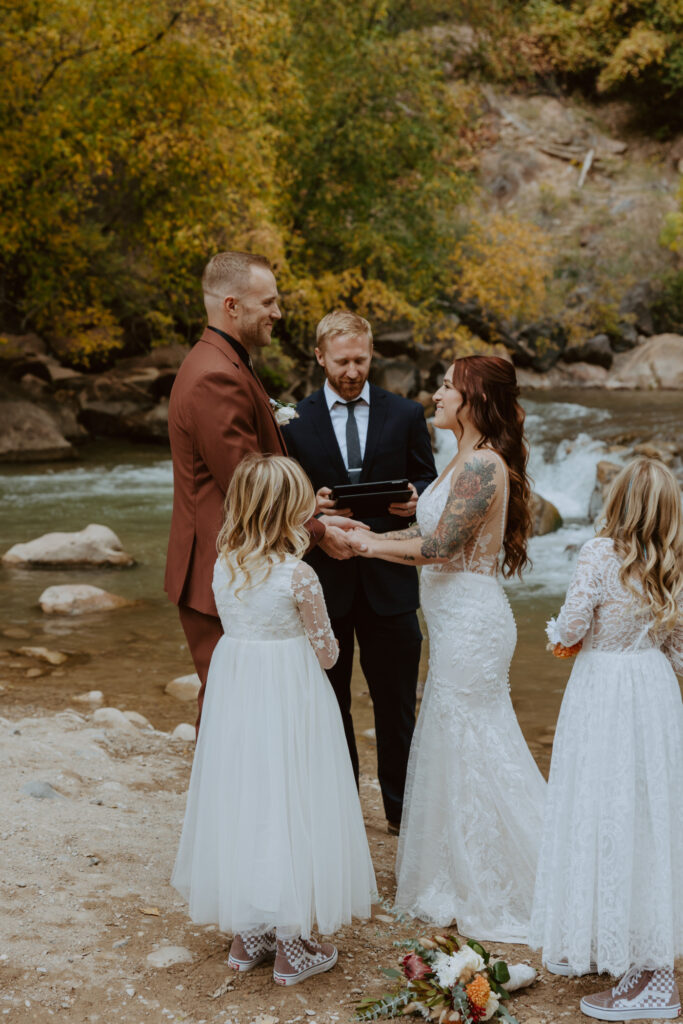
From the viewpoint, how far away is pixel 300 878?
113 inches

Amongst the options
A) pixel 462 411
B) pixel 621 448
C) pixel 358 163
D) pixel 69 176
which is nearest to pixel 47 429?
pixel 69 176

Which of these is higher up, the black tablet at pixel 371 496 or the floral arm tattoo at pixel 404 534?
the black tablet at pixel 371 496

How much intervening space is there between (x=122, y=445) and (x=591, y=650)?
641 inches

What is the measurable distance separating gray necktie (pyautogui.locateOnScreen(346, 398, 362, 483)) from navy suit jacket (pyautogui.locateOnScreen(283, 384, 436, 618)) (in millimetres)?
28

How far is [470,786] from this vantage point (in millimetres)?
3389

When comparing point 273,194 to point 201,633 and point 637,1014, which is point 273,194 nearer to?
point 201,633

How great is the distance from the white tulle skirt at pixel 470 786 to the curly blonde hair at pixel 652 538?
66cm

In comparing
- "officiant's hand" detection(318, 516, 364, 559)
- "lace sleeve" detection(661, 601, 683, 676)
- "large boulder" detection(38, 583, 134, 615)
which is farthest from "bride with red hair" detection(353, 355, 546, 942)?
"large boulder" detection(38, 583, 134, 615)

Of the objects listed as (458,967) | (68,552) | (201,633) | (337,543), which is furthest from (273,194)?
(458,967)

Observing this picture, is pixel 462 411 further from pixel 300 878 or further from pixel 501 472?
pixel 300 878

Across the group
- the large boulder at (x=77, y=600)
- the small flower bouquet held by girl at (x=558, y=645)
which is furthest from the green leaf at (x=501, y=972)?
the large boulder at (x=77, y=600)

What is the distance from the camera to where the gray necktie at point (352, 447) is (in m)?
4.14

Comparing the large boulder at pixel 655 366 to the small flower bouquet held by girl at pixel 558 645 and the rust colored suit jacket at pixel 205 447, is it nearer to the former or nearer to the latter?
the rust colored suit jacket at pixel 205 447

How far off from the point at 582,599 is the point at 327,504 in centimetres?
124
